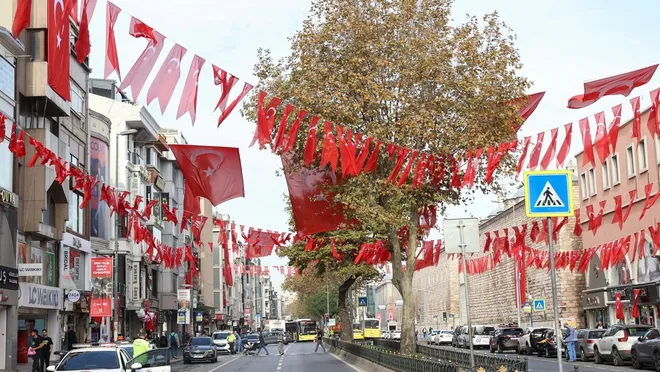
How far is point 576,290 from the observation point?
6366 centimetres

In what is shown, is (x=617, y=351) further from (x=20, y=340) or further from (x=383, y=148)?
(x=20, y=340)

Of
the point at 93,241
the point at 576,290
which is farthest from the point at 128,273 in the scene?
→ the point at 576,290

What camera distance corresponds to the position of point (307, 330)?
347 feet

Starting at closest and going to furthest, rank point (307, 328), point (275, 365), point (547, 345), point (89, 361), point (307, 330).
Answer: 1. point (89, 361)
2. point (275, 365)
3. point (547, 345)
4. point (307, 330)
5. point (307, 328)

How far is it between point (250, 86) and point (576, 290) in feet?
172

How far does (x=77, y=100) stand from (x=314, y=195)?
20.8m

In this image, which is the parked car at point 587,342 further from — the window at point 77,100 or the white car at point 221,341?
the white car at point 221,341

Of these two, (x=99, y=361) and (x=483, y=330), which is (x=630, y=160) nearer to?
(x=483, y=330)

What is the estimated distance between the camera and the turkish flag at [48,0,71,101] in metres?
13.0

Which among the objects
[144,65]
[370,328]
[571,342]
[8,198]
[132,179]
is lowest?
[571,342]

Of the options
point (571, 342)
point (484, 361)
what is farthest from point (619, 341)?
point (484, 361)

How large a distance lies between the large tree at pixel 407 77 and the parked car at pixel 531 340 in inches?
817

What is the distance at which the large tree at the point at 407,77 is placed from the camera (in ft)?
85.9

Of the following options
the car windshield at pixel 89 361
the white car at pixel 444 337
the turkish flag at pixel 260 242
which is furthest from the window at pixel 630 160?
the car windshield at pixel 89 361
